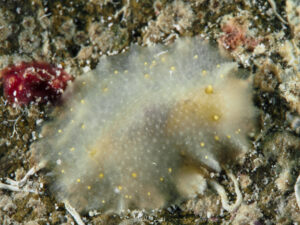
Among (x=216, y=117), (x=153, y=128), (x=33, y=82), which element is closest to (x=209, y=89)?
(x=216, y=117)

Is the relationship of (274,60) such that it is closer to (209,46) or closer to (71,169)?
(209,46)

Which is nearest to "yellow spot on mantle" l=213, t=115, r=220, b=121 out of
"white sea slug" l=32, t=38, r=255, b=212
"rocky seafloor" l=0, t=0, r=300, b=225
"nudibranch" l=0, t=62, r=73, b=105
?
"white sea slug" l=32, t=38, r=255, b=212

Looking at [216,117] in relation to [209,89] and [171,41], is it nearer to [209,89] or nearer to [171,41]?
[209,89]

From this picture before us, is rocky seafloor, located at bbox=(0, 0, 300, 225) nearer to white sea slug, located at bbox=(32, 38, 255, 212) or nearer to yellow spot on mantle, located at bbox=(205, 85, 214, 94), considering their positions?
white sea slug, located at bbox=(32, 38, 255, 212)

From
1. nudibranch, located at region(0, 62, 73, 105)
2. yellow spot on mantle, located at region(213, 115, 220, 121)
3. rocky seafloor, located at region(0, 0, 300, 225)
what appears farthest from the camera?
nudibranch, located at region(0, 62, 73, 105)

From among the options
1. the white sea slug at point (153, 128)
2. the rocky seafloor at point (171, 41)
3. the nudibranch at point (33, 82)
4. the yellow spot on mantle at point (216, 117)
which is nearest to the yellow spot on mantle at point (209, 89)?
the white sea slug at point (153, 128)

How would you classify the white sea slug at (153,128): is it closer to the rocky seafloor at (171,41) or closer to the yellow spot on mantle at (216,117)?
the yellow spot on mantle at (216,117)

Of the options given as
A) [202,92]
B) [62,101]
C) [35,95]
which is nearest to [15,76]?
[35,95]
